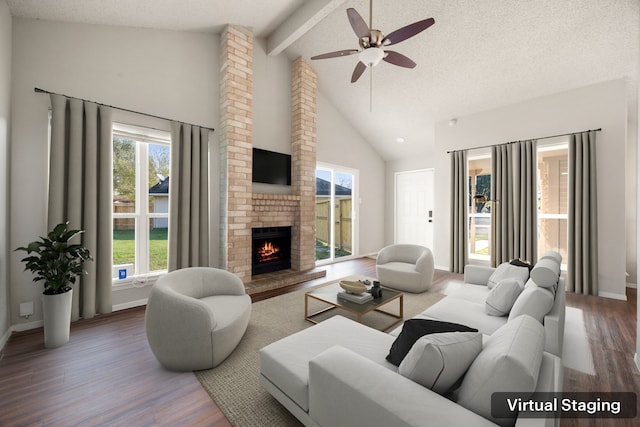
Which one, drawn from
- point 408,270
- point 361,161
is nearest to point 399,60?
point 408,270

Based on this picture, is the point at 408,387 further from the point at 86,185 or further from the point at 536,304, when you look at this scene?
the point at 86,185

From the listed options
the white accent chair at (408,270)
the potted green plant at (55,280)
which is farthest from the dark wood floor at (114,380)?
the white accent chair at (408,270)

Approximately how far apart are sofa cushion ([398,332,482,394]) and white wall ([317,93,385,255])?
4783mm

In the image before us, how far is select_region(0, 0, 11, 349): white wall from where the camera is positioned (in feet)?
7.53

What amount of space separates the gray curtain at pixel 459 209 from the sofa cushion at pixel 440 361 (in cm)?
431

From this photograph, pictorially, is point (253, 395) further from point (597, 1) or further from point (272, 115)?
point (597, 1)

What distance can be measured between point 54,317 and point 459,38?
5412mm

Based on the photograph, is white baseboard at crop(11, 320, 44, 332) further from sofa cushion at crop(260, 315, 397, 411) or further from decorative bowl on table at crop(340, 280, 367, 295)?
decorative bowl on table at crop(340, 280, 367, 295)

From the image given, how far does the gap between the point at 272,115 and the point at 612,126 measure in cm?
505

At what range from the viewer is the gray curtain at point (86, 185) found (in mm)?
2639

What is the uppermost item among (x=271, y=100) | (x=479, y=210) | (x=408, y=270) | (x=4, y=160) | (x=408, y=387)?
(x=271, y=100)

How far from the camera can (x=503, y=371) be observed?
0.94 m

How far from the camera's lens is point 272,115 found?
15.5 ft

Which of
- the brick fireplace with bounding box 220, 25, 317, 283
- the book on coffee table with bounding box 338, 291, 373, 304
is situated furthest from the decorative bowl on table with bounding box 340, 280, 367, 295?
the brick fireplace with bounding box 220, 25, 317, 283
